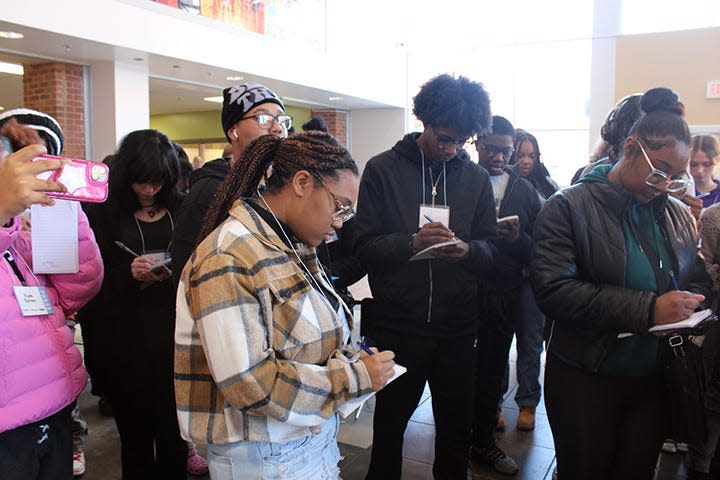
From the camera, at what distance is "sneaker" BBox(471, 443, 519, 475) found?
9.85 feet

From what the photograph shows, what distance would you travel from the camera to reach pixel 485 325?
3115 millimetres

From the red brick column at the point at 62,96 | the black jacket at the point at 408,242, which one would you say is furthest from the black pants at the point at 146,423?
the red brick column at the point at 62,96

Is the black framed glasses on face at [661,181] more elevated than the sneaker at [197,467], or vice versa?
the black framed glasses on face at [661,181]

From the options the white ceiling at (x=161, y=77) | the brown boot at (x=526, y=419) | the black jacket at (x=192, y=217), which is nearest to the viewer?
the black jacket at (x=192, y=217)

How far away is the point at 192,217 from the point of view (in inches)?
76.0

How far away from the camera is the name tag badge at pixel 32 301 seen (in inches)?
59.5

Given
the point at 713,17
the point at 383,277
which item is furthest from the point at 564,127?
the point at 383,277

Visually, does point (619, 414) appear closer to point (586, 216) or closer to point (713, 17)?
point (586, 216)

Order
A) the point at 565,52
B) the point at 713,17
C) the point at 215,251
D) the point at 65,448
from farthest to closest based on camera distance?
1. the point at 565,52
2. the point at 713,17
3. the point at 65,448
4. the point at 215,251

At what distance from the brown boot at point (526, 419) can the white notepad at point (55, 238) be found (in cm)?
281

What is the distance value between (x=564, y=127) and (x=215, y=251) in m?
12.8

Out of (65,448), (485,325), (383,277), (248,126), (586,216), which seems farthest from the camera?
(485,325)

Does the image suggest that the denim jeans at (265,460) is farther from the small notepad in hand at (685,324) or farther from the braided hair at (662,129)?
the braided hair at (662,129)

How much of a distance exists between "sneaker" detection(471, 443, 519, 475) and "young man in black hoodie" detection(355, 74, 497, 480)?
75 centimetres
